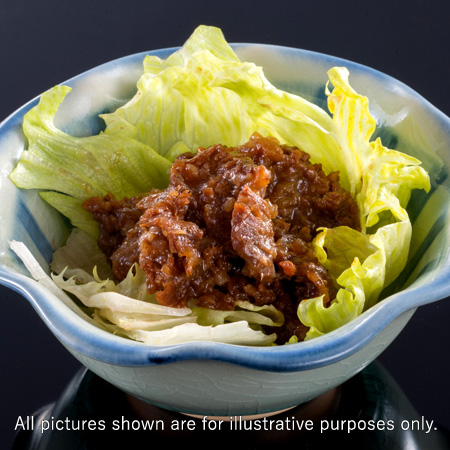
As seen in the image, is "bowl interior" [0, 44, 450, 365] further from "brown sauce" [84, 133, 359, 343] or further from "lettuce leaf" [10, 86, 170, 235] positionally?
"brown sauce" [84, 133, 359, 343]

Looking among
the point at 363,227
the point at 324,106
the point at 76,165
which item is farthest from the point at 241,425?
the point at 324,106

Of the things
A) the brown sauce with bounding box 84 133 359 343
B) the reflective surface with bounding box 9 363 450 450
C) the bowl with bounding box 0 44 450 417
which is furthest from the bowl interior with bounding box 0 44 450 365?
the reflective surface with bounding box 9 363 450 450

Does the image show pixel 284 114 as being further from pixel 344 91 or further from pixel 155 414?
pixel 155 414

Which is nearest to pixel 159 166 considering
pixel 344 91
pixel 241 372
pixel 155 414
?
pixel 344 91

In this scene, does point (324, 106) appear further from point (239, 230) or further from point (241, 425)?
point (241, 425)

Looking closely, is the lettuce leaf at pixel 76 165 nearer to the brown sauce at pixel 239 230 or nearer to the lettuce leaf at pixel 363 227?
the brown sauce at pixel 239 230

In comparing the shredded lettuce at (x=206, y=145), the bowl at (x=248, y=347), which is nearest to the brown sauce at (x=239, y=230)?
the shredded lettuce at (x=206, y=145)
